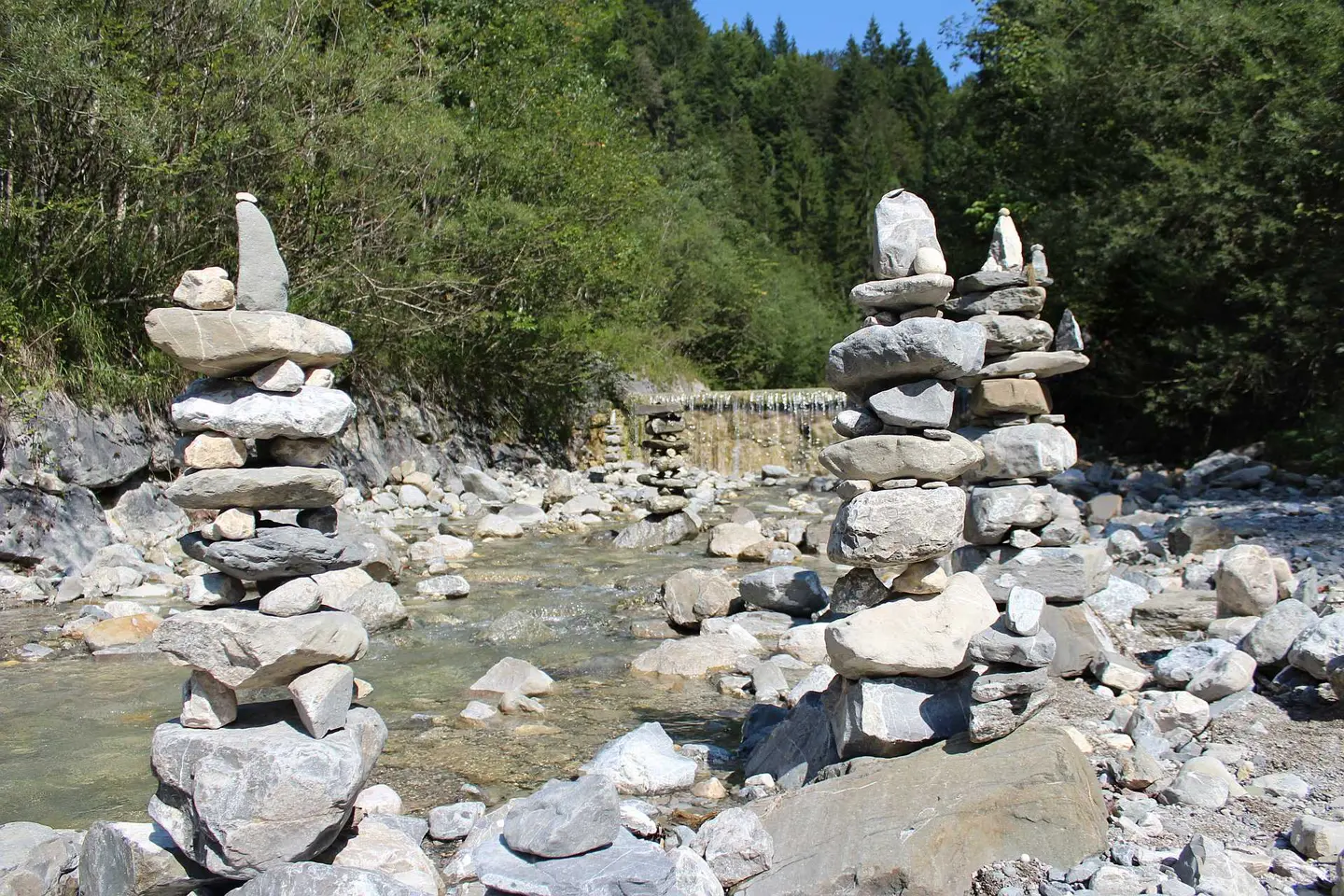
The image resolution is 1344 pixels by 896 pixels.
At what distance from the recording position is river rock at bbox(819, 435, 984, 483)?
220 inches

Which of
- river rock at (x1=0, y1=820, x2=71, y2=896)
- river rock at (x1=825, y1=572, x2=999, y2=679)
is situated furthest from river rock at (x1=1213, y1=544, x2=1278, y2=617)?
river rock at (x1=0, y1=820, x2=71, y2=896)

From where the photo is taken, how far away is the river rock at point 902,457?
5.58 metres

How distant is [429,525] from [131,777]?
9.81 meters

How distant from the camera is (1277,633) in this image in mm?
6988

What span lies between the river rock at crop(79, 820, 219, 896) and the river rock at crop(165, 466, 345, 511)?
149 centimetres

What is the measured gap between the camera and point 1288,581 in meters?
9.15

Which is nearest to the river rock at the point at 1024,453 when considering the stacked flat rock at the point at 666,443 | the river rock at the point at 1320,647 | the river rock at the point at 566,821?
the river rock at the point at 1320,647

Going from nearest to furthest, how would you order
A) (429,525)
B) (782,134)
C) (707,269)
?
1. (429,525)
2. (707,269)
3. (782,134)

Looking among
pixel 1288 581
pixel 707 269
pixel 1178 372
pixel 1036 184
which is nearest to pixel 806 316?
pixel 707 269

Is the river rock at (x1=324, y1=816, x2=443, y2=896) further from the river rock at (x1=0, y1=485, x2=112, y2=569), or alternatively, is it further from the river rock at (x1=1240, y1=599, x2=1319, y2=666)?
the river rock at (x1=0, y1=485, x2=112, y2=569)

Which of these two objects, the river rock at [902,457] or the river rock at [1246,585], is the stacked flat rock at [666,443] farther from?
the river rock at [902,457]

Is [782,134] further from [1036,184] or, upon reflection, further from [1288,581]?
[1288,581]

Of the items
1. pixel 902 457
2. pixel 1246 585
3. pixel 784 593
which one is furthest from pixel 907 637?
pixel 784 593

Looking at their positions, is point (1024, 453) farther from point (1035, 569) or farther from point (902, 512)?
point (902, 512)
